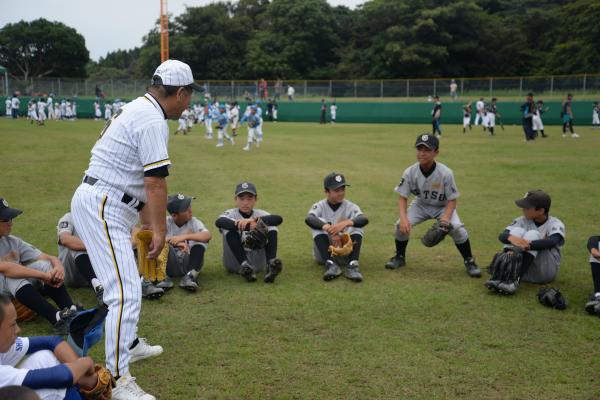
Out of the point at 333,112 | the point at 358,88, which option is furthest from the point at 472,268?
the point at 358,88

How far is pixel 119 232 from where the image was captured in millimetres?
3973

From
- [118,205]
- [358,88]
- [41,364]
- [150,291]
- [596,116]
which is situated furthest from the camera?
[358,88]

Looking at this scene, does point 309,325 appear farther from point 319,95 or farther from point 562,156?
point 319,95

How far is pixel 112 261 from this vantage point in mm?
3900

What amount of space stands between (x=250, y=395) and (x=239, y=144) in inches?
Answer: 823

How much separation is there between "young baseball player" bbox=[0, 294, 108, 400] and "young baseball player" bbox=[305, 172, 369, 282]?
12.0ft

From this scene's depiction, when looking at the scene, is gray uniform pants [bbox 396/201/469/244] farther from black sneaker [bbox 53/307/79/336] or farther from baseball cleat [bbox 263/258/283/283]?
black sneaker [bbox 53/307/79/336]

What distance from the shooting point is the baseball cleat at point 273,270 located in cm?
642

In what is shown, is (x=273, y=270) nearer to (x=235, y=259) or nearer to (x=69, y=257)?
(x=235, y=259)

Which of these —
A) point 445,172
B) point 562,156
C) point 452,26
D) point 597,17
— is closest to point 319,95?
point 452,26

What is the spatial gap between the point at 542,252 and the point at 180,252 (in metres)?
4.18

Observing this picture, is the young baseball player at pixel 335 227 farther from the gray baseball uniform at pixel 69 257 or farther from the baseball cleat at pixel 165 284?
the gray baseball uniform at pixel 69 257

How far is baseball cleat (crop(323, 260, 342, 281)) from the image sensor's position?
6.64m

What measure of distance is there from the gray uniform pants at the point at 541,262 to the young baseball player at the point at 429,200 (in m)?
0.63
